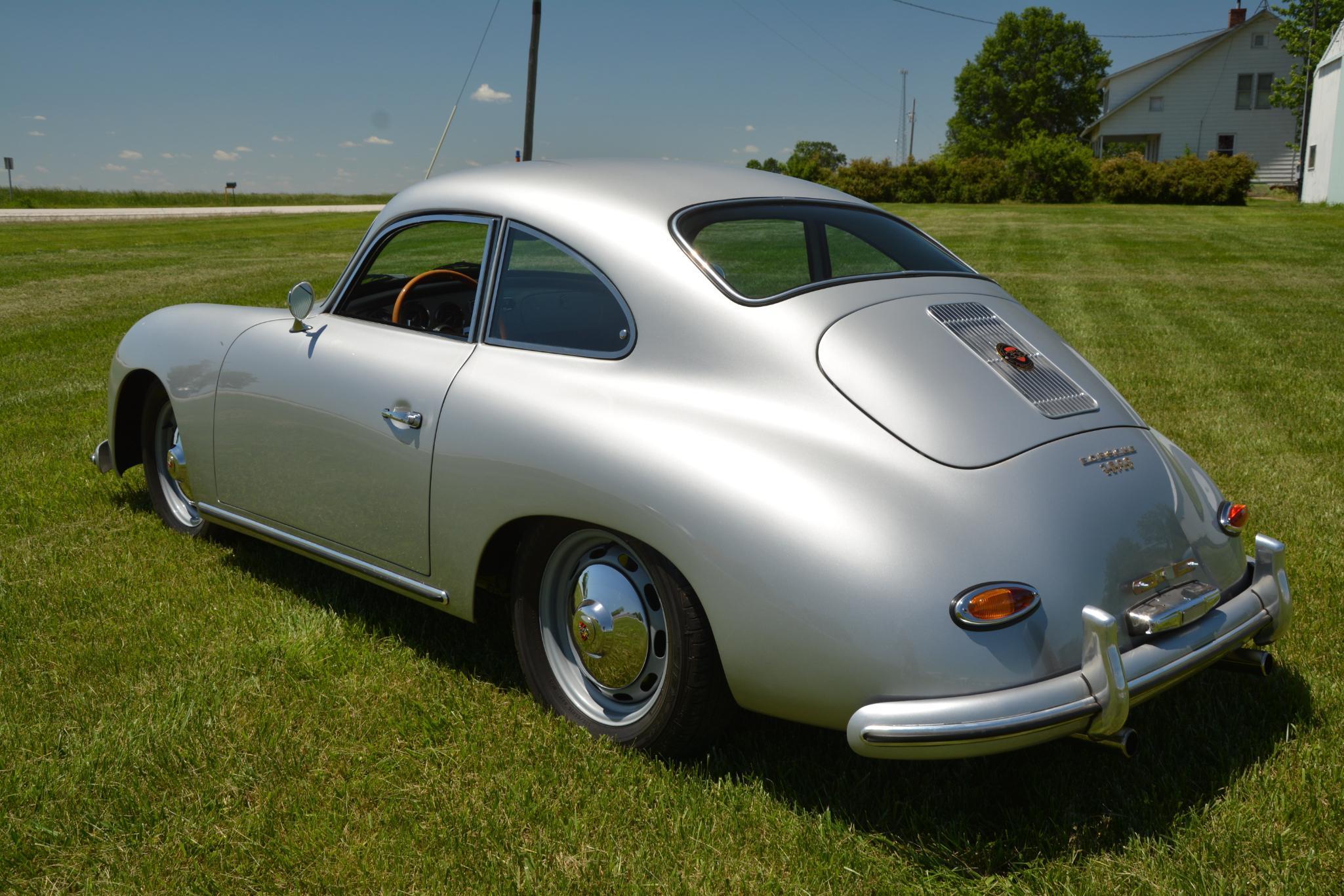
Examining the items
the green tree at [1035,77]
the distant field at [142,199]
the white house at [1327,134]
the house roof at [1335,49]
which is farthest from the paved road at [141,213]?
the green tree at [1035,77]

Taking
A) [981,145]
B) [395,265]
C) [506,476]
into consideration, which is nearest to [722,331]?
[506,476]

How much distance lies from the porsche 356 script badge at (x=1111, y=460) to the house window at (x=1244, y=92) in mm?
55784

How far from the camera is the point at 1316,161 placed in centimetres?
3219

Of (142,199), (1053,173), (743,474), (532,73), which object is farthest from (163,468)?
(142,199)

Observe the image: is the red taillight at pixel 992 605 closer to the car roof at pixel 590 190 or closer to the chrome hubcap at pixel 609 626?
the chrome hubcap at pixel 609 626

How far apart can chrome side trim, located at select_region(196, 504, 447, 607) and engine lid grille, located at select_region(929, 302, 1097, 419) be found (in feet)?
5.63

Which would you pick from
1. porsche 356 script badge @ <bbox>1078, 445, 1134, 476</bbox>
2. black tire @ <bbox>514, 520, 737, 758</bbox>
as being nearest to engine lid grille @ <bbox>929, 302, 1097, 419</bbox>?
porsche 356 script badge @ <bbox>1078, 445, 1134, 476</bbox>

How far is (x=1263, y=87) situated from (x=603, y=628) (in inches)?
2231

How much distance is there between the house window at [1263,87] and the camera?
49594mm

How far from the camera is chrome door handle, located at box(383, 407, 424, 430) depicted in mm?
3297

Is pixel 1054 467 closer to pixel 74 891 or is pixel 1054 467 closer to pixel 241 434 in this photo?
pixel 74 891

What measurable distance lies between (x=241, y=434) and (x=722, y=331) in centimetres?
210

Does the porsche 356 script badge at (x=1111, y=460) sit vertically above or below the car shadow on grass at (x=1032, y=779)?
above

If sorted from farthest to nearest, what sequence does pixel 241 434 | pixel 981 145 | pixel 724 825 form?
pixel 981 145, pixel 241 434, pixel 724 825
